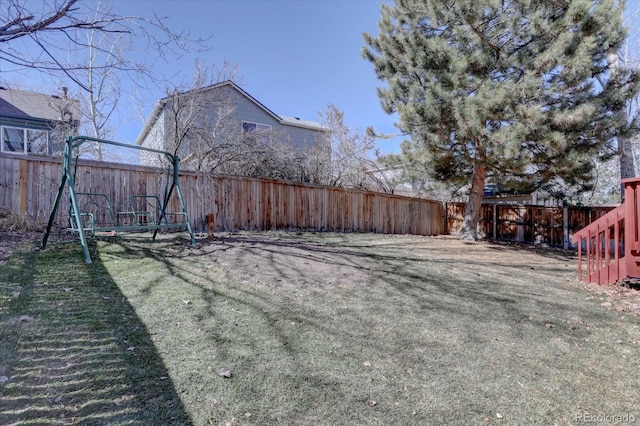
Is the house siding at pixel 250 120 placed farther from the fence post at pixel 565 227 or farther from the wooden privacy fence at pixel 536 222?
the fence post at pixel 565 227

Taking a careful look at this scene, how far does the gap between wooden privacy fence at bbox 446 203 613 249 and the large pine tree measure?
1.65 m

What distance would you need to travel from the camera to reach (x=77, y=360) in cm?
221

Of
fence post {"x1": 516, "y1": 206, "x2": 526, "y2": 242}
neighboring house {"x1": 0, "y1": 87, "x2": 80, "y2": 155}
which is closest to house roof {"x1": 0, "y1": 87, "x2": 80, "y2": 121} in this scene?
neighboring house {"x1": 0, "y1": 87, "x2": 80, "y2": 155}

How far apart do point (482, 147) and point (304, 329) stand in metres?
8.04

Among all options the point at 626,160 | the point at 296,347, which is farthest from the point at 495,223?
the point at 296,347

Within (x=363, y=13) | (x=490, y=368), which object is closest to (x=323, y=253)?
(x=490, y=368)

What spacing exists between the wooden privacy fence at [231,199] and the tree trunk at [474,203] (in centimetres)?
273

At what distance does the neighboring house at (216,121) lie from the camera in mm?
9109

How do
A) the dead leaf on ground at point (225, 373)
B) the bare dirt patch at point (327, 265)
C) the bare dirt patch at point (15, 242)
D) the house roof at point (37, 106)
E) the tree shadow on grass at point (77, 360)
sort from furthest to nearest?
the house roof at point (37, 106), the bare dirt patch at point (15, 242), the bare dirt patch at point (327, 265), the dead leaf on ground at point (225, 373), the tree shadow on grass at point (77, 360)

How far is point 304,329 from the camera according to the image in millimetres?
2951

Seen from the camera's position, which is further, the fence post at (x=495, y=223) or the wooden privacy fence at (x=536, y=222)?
the fence post at (x=495, y=223)

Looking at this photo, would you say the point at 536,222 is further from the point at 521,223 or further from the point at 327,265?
the point at 327,265

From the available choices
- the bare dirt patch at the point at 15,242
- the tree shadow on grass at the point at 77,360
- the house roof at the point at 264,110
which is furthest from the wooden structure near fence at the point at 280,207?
the house roof at the point at 264,110

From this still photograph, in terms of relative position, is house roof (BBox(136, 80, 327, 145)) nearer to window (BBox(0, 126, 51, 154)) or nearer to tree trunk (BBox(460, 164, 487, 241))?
window (BBox(0, 126, 51, 154))
